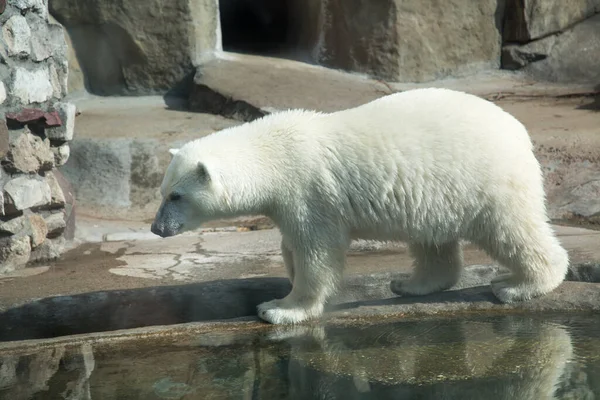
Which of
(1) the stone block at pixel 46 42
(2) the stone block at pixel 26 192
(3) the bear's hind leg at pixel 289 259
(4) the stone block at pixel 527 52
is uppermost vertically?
(1) the stone block at pixel 46 42

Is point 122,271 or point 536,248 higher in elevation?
point 536,248

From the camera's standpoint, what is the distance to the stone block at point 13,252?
15.5ft

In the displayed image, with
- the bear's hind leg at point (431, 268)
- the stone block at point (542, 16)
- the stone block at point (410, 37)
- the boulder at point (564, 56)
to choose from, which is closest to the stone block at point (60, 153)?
the bear's hind leg at point (431, 268)

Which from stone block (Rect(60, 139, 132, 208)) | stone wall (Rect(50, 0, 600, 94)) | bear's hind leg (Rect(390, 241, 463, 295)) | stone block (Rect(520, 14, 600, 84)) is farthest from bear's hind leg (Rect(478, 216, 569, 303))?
stone block (Rect(520, 14, 600, 84))

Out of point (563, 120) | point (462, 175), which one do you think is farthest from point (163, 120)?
point (462, 175)

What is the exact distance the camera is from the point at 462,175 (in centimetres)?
342

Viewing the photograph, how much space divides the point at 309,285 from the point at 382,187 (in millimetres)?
499

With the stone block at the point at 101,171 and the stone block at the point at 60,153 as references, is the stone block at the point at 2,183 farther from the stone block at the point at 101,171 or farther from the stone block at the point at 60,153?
the stone block at the point at 101,171

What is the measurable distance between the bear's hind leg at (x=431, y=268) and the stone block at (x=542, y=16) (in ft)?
17.3

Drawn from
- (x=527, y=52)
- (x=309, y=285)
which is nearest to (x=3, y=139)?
(x=309, y=285)

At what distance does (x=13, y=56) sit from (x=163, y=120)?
8.64ft

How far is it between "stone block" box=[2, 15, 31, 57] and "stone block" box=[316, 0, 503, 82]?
4211 mm

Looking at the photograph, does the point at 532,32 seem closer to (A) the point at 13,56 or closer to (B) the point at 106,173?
(B) the point at 106,173

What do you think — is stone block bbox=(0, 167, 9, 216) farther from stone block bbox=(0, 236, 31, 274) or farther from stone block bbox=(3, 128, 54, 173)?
stone block bbox=(0, 236, 31, 274)
